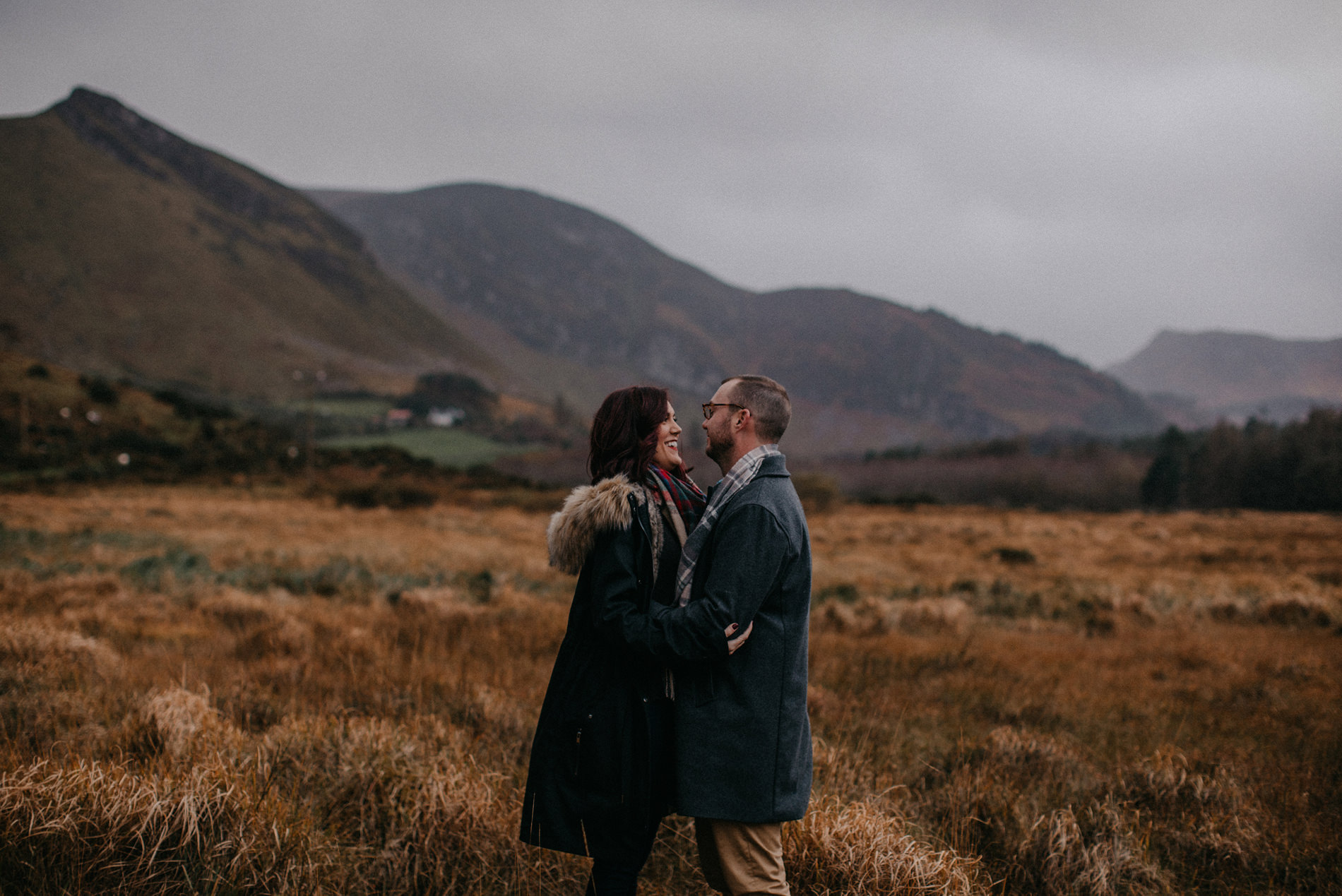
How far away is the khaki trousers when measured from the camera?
95.5 inches

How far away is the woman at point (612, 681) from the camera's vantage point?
8.05ft

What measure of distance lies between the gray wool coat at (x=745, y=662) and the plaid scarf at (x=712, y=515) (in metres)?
0.03

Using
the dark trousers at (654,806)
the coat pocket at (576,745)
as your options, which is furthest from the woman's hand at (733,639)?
the coat pocket at (576,745)

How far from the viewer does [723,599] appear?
2285mm

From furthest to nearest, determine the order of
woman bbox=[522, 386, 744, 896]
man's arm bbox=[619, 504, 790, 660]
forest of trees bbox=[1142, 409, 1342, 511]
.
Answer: forest of trees bbox=[1142, 409, 1342, 511]
woman bbox=[522, 386, 744, 896]
man's arm bbox=[619, 504, 790, 660]

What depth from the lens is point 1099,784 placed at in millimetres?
4422

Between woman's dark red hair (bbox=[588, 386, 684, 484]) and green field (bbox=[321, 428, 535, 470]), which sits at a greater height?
woman's dark red hair (bbox=[588, 386, 684, 484])

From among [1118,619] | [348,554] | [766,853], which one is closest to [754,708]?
[766,853]

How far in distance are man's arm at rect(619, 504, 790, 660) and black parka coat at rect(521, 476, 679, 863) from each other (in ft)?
0.38

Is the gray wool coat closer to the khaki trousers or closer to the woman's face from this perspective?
the khaki trousers

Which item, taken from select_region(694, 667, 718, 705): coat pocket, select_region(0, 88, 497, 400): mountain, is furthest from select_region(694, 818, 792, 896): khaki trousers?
select_region(0, 88, 497, 400): mountain

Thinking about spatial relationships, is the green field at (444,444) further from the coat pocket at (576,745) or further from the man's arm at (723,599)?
the man's arm at (723,599)

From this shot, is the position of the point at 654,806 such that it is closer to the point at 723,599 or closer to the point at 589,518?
the point at 723,599

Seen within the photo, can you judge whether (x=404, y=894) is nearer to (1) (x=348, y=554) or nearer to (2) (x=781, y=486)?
(2) (x=781, y=486)
